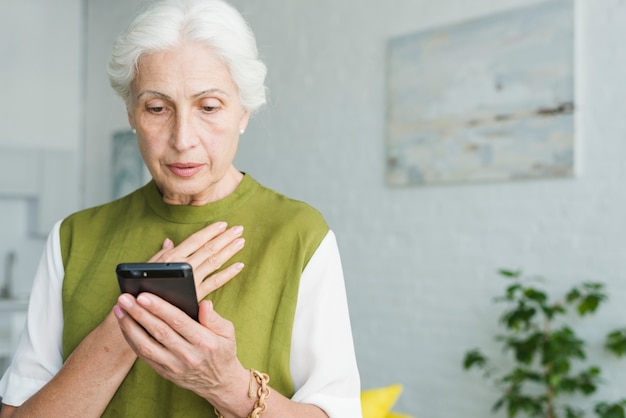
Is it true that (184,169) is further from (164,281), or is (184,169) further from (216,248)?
(164,281)

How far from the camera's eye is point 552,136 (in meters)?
3.27

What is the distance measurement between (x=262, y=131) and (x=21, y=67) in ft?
8.04

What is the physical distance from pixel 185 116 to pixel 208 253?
0.74 ft

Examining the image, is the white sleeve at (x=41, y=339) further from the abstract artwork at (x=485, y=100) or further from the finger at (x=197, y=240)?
the abstract artwork at (x=485, y=100)

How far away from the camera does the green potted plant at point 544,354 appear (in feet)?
9.70

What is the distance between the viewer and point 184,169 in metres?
1.20

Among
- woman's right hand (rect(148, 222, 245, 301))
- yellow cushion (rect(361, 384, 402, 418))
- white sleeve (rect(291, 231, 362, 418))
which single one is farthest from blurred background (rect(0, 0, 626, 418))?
woman's right hand (rect(148, 222, 245, 301))

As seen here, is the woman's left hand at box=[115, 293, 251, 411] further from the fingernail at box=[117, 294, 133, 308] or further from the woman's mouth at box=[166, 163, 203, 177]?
the woman's mouth at box=[166, 163, 203, 177]

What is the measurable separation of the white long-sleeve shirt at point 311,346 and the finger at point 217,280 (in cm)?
11

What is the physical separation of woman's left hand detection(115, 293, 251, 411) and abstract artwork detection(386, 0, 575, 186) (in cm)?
256

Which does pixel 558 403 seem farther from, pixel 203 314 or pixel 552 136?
pixel 203 314

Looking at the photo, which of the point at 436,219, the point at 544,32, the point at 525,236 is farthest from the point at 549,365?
the point at 544,32

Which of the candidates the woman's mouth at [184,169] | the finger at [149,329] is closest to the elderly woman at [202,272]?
the woman's mouth at [184,169]

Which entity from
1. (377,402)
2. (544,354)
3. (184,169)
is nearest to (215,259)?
(184,169)
